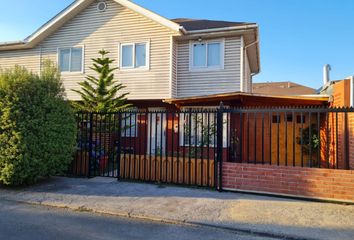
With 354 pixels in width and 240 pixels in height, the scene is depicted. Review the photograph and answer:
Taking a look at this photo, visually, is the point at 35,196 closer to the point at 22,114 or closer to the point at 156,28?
the point at 22,114

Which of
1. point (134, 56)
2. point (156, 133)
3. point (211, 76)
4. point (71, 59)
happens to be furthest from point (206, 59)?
point (71, 59)

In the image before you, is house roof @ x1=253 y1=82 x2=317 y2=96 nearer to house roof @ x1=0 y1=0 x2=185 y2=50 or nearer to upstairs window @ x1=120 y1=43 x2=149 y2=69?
upstairs window @ x1=120 y1=43 x2=149 y2=69

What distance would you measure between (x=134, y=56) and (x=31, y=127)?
23.1ft

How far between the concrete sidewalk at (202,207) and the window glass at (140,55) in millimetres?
6788

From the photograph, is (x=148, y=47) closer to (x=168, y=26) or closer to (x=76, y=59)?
(x=168, y=26)

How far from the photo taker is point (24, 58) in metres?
15.6

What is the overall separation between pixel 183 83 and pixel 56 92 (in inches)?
242

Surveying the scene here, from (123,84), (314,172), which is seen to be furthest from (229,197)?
(123,84)

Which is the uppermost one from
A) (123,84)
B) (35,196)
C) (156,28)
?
(156,28)

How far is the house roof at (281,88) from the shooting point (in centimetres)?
3294

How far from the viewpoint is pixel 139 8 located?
1330 cm

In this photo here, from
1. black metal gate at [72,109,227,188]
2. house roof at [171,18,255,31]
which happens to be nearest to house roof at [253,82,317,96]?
house roof at [171,18,255,31]

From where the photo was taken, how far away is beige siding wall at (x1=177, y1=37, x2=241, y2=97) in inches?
490

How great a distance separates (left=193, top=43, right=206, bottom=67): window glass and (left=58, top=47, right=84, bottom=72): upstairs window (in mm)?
5632
